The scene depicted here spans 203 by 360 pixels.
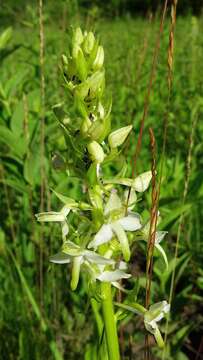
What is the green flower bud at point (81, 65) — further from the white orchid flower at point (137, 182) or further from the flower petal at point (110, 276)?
the flower petal at point (110, 276)

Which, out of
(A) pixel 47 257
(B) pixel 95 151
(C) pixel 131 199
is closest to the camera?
(B) pixel 95 151

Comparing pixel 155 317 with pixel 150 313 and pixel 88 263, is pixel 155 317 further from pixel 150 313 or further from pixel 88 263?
pixel 88 263

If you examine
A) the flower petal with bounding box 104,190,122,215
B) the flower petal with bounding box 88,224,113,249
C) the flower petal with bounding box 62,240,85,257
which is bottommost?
the flower petal with bounding box 62,240,85,257

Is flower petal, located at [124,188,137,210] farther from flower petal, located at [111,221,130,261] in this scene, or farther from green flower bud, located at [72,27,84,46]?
green flower bud, located at [72,27,84,46]

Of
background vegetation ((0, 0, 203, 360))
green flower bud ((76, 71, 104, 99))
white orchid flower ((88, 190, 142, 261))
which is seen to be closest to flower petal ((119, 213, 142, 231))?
white orchid flower ((88, 190, 142, 261))

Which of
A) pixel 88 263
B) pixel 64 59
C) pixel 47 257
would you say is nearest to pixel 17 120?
pixel 47 257
